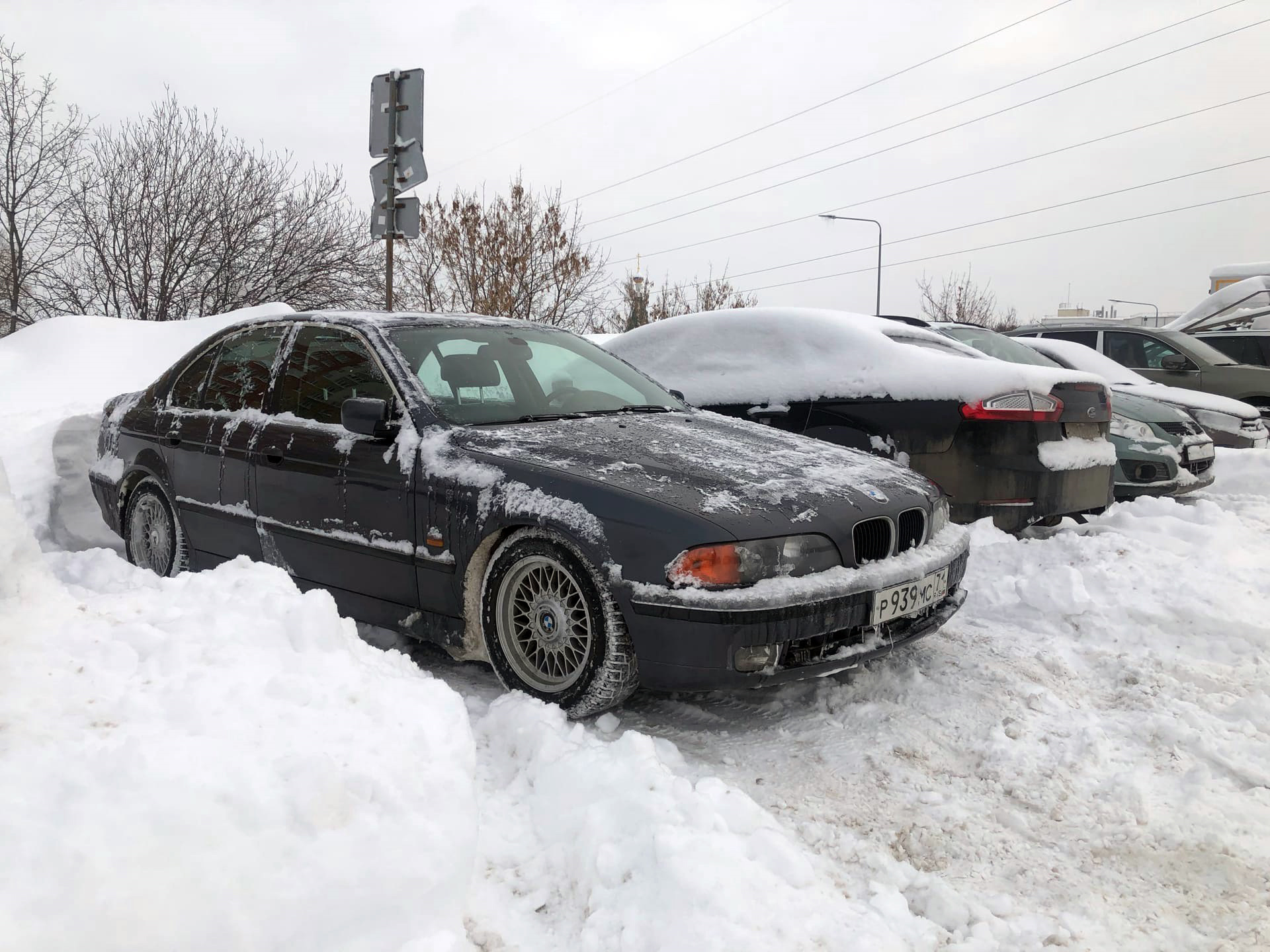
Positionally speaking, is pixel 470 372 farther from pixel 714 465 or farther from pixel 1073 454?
pixel 1073 454

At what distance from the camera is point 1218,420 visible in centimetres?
841

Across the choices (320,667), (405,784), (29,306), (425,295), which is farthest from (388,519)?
(425,295)

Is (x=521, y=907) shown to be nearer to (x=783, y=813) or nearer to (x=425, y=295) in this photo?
(x=783, y=813)

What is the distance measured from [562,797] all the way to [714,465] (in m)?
1.28

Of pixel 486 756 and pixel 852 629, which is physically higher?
pixel 852 629

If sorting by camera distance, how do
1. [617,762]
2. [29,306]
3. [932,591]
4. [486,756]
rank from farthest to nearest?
[29,306]
[932,591]
[486,756]
[617,762]

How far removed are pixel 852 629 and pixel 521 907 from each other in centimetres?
147

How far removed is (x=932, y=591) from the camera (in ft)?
10.9

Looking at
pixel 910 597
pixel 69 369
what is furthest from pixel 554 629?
pixel 69 369

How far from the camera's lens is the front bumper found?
2.78 meters

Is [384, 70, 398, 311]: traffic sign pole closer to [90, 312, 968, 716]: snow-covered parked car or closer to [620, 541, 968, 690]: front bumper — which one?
[90, 312, 968, 716]: snow-covered parked car

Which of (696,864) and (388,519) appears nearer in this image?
(696,864)

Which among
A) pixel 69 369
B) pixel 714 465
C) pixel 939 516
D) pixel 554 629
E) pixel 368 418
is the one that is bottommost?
pixel 554 629

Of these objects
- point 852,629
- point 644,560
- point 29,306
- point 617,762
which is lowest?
point 617,762
